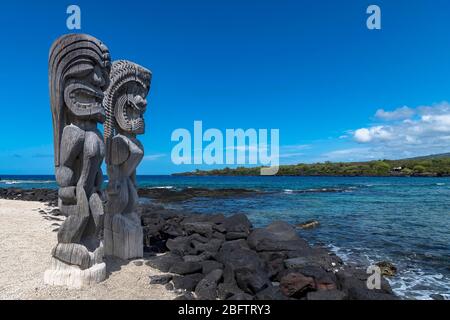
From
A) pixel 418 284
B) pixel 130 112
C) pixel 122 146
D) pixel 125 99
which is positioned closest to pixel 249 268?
pixel 122 146

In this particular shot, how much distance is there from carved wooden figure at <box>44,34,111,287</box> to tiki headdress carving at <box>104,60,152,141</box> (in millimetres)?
1181

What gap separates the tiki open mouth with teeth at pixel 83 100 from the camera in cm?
498

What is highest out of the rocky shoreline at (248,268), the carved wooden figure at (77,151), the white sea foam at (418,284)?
the carved wooden figure at (77,151)

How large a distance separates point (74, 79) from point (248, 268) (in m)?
4.17

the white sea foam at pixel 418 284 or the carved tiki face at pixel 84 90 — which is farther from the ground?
the carved tiki face at pixel 84 90

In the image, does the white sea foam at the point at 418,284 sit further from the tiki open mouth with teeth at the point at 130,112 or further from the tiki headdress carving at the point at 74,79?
the tiki headdress carving at the point at 74,79

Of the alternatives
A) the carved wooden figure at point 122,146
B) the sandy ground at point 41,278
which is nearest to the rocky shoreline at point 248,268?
the sandy ground at point 41,278

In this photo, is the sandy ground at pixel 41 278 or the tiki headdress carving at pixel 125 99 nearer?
the sandy ground at pixel 41 278

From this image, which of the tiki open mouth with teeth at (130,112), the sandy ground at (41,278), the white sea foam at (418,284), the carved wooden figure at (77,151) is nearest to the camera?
the sandy ground at (41,278)

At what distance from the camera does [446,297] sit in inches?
244

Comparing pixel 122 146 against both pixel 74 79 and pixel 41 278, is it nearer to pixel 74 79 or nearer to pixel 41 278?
pixel 74 79
